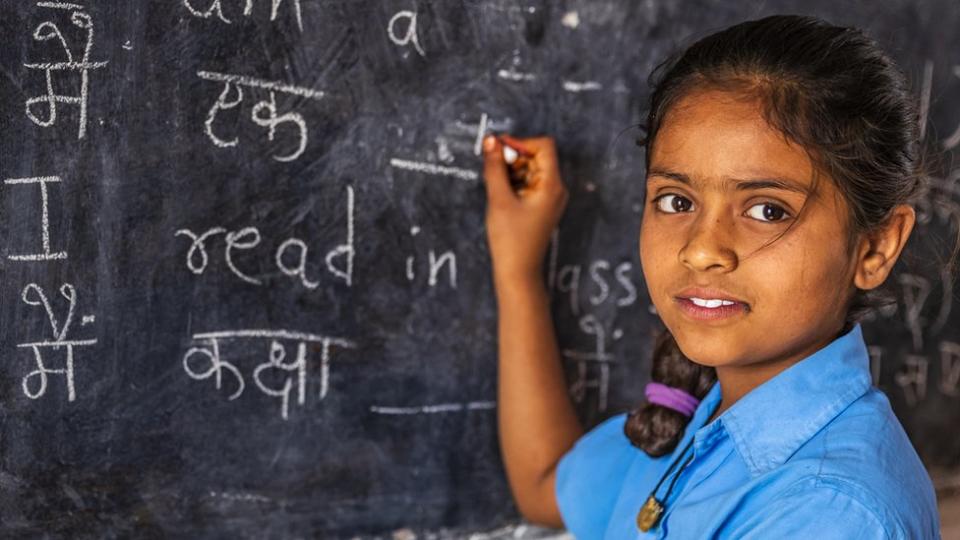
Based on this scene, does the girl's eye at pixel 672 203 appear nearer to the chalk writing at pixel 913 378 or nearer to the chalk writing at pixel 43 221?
the chalk writing at pixel 43 221

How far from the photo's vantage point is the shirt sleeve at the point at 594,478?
141cm

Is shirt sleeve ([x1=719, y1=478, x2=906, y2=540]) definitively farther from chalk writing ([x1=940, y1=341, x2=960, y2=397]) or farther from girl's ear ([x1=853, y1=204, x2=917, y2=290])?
chalk writing ([x1=940, y1=341, x2=960, y2=397])

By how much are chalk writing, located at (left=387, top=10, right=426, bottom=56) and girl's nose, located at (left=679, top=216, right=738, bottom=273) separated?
0.47 metres

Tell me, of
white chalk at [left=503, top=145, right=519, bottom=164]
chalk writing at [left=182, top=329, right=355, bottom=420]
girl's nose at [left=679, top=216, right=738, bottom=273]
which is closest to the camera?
girl's nose at [left=679, top=216, right=738, bottom=273]

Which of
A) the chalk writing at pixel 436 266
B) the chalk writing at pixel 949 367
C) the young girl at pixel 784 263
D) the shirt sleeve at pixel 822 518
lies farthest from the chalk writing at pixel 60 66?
the chalk writing at pixel 949 367

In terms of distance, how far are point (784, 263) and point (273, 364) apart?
0.66 metres

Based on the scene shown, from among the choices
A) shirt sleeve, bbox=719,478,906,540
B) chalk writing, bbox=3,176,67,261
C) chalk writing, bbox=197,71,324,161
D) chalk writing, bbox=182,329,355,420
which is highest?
chalk writing, bbox=197,71,324,161

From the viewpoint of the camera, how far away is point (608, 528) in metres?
1.36

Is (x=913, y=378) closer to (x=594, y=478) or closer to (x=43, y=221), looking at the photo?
(x=594, y=478)

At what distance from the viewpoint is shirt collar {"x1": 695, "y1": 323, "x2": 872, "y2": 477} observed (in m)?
1.10

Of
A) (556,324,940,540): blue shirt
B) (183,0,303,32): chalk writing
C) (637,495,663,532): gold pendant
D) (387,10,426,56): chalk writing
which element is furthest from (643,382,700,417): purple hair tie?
(183,0,303,32): chalk writing

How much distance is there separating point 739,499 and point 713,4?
803 mm

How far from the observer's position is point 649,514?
1.22 m

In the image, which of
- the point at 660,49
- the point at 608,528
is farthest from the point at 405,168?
the point at 608,528
